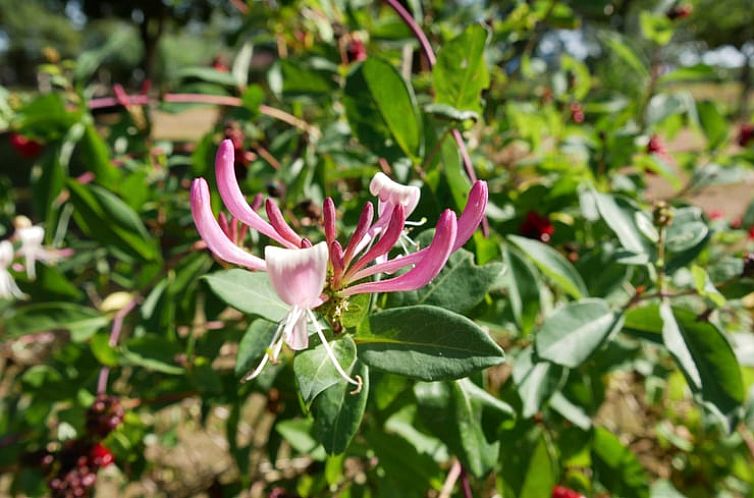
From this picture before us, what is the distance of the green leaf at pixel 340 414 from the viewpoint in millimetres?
411

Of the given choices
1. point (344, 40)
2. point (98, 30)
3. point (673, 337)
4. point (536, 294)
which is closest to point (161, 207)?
point (344, 40)

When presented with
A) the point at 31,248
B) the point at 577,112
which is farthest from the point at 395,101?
the point at 577,112

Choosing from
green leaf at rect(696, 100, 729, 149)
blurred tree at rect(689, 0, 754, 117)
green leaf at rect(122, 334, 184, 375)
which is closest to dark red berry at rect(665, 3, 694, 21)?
green leaf at rect(696, 100, 729, 149)

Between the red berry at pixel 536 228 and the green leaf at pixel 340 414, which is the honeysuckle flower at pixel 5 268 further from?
the red berry at pixel 536 228

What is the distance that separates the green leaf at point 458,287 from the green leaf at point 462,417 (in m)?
0.11

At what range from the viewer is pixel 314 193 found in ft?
2.38

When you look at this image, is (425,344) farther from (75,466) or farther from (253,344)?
(75,466)

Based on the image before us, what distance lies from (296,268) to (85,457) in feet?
1.80

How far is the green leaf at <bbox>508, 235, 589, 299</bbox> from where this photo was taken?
1.95ft

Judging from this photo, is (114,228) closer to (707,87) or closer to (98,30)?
(707,87)

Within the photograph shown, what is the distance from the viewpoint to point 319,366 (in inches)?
14.9

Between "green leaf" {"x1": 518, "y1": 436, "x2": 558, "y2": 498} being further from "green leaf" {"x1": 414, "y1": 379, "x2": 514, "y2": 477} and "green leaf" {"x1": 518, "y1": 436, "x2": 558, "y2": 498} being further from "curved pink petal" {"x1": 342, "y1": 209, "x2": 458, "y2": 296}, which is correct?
"curved pink petal" {"x1": 342, "y1": 209, "x2": 458, "y2": 296}

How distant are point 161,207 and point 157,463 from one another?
2.31 feet

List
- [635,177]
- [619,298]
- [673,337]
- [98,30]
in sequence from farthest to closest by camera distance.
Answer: [98,30], [635,177], [619,298], [673,337]
